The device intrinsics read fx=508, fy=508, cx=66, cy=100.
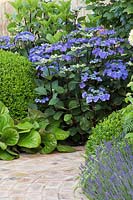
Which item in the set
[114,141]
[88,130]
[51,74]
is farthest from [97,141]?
[51,74]

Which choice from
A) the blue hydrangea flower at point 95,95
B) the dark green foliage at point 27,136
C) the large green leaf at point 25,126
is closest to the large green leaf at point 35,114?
the dark green foliage at point 27,136

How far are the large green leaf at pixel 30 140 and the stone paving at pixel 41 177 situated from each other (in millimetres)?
124

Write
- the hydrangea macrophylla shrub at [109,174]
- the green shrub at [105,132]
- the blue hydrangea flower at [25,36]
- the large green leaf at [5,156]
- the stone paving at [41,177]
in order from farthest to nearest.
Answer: the blue hydrangea flower at [25,36], the large green leaf at [5,156], the green shrub at [105,132], the stone paving at [41,177], the hydrangea macrophylla shrub at [109,174]

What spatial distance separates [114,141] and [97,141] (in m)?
0.33

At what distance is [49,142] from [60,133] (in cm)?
26

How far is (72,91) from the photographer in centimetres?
612

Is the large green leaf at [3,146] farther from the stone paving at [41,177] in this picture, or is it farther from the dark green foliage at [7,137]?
the stone paving at [41,177]

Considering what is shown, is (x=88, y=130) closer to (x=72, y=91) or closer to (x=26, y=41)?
(x=72, y=91)

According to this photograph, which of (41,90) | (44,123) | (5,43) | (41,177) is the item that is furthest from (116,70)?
(5,43)

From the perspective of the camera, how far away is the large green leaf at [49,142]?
18.6ft

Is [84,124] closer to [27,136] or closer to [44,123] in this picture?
[44,123]

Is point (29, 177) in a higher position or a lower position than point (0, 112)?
lower

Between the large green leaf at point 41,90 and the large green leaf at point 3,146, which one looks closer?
the large green leaf at point 3,146

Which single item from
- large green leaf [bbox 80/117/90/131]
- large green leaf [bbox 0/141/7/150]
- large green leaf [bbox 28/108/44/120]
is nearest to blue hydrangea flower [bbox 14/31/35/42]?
large green leaf [bbox 28/108/44/120]
